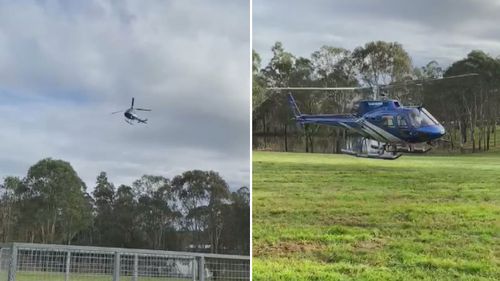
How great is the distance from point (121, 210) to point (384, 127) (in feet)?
23.0

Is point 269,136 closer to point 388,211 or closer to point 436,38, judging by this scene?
point 388,211

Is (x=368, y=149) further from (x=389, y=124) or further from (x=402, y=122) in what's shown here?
(x=402, y=122)

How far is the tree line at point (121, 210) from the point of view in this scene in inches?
489

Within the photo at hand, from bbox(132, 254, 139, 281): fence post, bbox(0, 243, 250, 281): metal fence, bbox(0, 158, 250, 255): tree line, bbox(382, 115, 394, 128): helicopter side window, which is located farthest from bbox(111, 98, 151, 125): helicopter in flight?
bbox(132, 254, 139, 281): fence post

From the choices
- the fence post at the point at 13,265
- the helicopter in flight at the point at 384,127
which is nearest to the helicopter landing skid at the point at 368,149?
the helicopter in flight at the point at 384,127

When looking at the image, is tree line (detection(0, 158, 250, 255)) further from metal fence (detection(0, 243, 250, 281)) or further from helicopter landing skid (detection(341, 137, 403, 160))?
metal fence (detection(0, 243, 250, 281))

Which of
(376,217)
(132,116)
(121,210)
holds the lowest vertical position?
(376,217)

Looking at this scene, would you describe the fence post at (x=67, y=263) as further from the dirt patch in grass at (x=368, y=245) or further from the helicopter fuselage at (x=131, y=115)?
the helicopter fuselage at (x=131, y=115)

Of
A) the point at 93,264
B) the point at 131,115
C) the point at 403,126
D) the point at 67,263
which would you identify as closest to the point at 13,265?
the point at 67,263

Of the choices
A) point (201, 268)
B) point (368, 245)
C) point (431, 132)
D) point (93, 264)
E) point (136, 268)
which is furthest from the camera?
point (431, 132)

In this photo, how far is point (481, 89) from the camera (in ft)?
24.4

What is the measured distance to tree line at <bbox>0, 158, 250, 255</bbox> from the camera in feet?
40.8

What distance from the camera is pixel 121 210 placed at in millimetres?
13477

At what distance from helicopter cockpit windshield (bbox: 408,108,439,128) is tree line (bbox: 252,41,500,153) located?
2.2 inches
